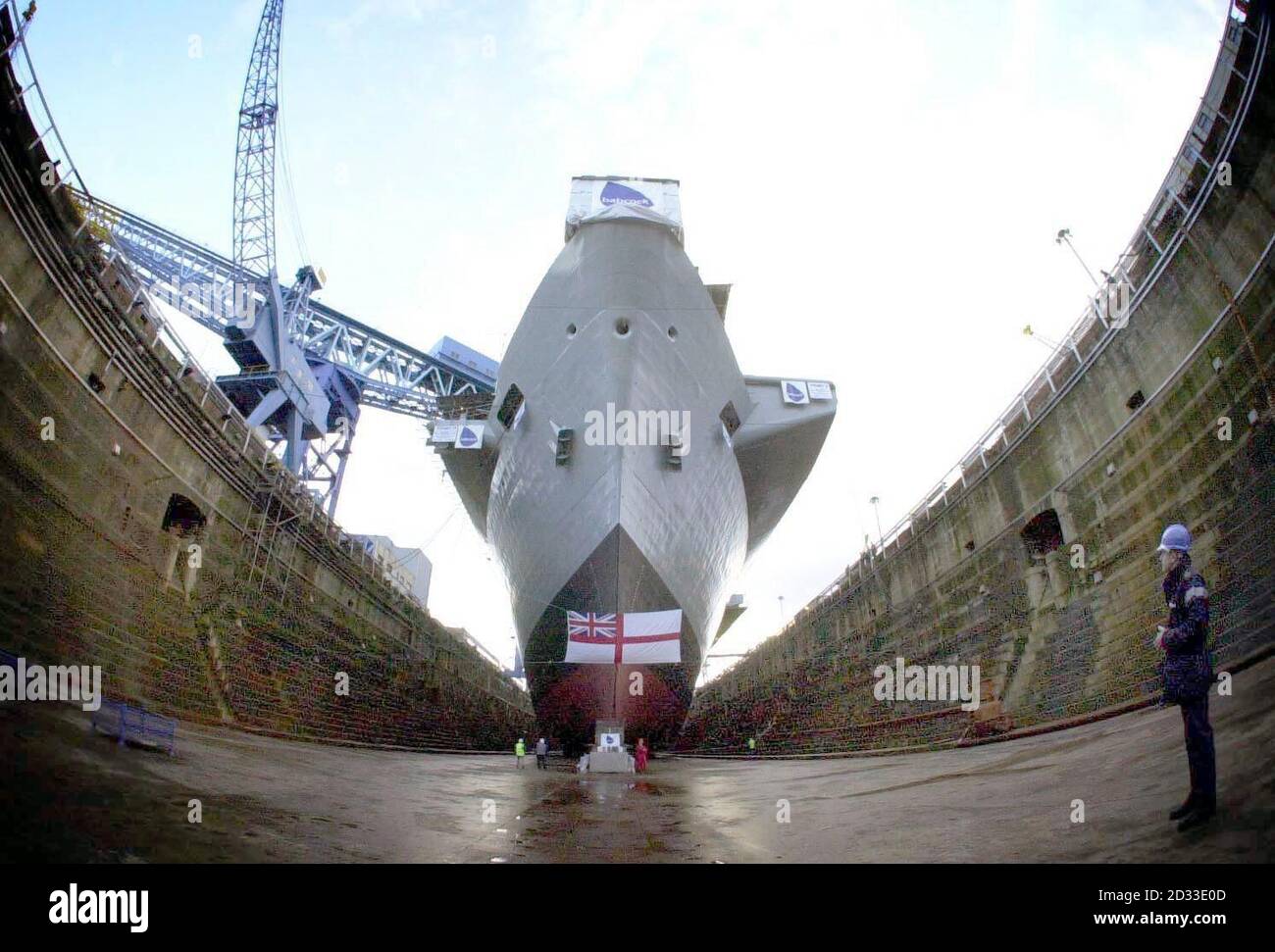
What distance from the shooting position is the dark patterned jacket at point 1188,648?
9.90ft

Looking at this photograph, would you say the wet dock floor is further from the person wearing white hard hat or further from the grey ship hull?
the grey ship hull

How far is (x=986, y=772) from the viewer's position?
279 inches

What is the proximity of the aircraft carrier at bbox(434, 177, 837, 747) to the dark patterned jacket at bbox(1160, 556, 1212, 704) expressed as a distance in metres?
13.7

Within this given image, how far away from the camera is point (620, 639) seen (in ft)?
55.2

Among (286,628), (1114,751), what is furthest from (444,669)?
(1114,751)

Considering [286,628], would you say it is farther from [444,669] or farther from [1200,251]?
[1200,251]

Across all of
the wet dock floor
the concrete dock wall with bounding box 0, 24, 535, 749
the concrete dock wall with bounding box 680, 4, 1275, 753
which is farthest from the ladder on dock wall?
the concrete dock wall with bounding box 680, 4, 1275, 753

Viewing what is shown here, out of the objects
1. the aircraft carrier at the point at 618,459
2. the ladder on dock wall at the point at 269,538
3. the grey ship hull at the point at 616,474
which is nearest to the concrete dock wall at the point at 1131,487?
the aircraft carrier at the point at 618,459

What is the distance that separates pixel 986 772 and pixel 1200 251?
1043 cm

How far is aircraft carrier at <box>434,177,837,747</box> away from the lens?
1727cm

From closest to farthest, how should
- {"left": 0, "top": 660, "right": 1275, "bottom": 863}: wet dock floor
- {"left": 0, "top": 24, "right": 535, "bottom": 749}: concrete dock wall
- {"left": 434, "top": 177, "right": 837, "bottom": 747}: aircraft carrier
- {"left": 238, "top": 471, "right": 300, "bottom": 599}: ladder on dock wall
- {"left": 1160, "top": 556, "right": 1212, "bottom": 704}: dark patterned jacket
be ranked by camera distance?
A: {"left": 0, "top": 660, "right": 1275, "bottom": 863}: wet dock floor
{"left": 1160, "top": 556, "right": 1212, "bottom": 704}: dark patterned jacket
{"left": 0, "top": 24, "right": 535, "bottom": 749}: concrete dock wall
{"left": 238, "top": 471, "right": 300, "bottom": 599}: ladder on dock wall
{"left": 434, "top": 177, "right": 837, "bottom": 747}: aircraft carrier

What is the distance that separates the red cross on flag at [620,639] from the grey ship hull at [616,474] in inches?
17.1

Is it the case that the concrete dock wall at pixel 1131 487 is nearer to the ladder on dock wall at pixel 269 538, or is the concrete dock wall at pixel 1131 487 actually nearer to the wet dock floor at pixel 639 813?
the wet dock floor at pixel 639 813

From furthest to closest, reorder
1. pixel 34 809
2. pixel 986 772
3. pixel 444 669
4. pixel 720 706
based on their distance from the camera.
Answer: pixel 720 706 < pixel 444 669 < pixel 986 772 < pixel 34 809
